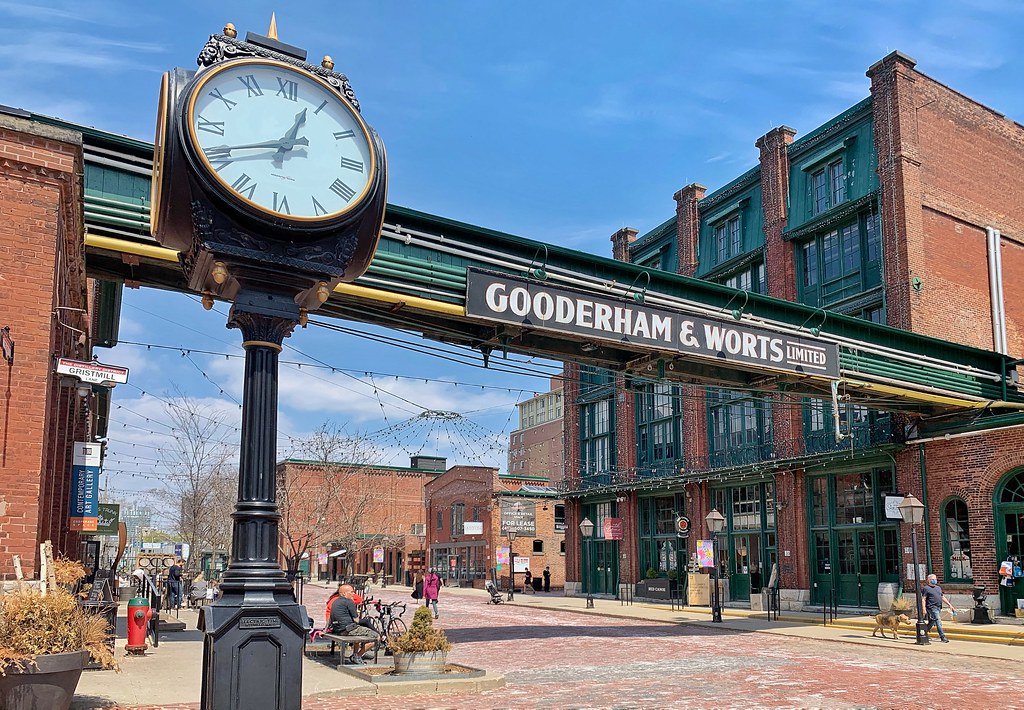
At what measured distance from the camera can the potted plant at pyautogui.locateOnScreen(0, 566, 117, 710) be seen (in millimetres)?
8172

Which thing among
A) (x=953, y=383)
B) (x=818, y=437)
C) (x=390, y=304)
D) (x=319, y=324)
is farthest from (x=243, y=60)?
(x=818, y=437)

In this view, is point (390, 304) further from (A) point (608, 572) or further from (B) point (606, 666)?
(A) point (608, 572)

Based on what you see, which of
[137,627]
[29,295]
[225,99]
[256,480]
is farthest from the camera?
[137,627]

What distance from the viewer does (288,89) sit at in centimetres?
536

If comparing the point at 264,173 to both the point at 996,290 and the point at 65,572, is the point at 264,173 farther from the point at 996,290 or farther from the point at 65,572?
the point at 996,290

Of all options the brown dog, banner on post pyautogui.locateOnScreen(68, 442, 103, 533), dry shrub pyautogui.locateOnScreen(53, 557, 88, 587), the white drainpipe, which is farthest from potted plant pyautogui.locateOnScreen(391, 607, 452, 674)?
the white drainpipe

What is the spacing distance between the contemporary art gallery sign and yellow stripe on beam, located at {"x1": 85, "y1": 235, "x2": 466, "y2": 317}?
1.50 feet

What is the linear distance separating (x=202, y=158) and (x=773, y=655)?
16581 mm

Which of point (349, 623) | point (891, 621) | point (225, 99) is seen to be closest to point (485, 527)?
point (891, 621)

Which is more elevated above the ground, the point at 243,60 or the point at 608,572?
the point at 243,60

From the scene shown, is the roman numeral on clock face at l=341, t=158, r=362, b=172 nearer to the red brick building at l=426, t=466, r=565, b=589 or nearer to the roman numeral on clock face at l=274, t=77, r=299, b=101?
the roman numeral on clock face at l=274, t=77, r=299, b=101

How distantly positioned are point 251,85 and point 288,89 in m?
0.22

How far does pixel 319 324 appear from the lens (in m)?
12.6

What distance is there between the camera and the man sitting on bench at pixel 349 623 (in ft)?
50.5
